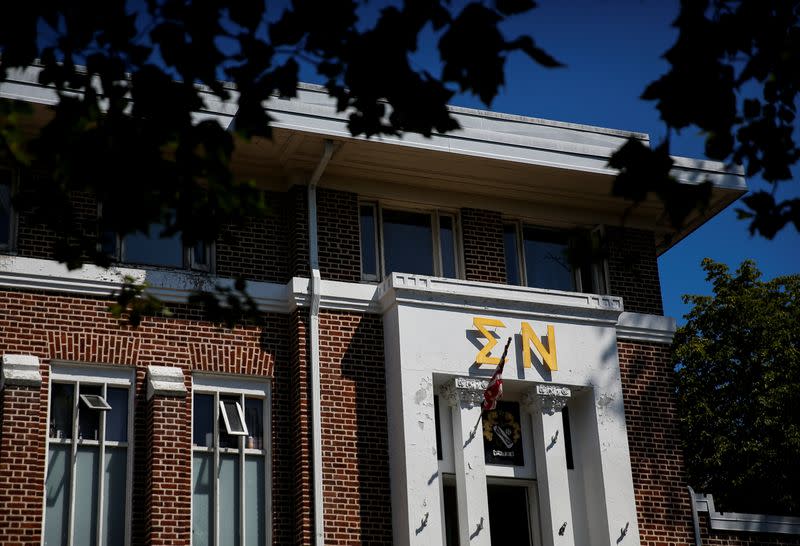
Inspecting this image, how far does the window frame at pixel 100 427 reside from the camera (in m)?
17.6

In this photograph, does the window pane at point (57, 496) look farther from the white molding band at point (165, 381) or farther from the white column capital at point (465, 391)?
the white column capital at point (465, 391)

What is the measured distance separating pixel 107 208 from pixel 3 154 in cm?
105

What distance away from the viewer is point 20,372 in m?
17.6

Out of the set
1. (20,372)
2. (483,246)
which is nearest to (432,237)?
(483,246)

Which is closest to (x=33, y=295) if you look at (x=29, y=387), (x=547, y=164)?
(x=29, y=387)

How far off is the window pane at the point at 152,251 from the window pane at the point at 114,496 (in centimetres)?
286

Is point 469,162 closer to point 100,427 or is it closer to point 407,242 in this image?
point 407,242

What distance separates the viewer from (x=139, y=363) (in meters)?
18.6

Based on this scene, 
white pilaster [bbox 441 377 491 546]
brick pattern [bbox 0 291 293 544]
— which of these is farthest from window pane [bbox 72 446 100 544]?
white pilaster [bbox 441 377 491 546]

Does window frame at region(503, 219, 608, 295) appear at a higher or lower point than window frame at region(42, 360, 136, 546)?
higher

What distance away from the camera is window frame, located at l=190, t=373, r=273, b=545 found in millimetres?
18359

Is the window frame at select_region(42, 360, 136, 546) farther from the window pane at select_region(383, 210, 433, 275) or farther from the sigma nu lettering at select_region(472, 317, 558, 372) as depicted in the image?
the sigma nu lettering at select_region(472, 317, 558, 372)

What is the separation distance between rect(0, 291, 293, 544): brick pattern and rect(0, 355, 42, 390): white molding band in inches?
5.0

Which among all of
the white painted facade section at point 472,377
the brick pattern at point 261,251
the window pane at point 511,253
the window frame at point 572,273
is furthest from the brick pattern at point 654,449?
the brick pattern at point 261,251
